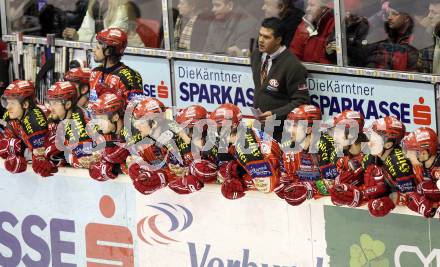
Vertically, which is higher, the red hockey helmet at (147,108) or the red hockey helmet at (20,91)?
the red hockey helmet at (20,91)

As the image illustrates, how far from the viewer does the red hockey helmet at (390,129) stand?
806 centimetres

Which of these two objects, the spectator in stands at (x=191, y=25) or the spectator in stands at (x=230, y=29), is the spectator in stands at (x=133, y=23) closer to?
the spectator in stands at (x=191, y=25)

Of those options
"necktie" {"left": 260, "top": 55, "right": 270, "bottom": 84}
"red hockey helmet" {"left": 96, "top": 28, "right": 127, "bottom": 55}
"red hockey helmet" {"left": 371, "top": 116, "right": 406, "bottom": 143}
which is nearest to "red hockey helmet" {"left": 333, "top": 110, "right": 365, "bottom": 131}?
"red hockey helmet" {"left": 371, "top": 116, "right": 406, "bottom": 143}

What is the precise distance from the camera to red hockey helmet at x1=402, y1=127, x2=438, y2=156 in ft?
25.5

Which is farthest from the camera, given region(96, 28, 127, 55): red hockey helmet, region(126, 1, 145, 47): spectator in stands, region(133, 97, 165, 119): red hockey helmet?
region(126, 1, 145, 47): spectator in stands

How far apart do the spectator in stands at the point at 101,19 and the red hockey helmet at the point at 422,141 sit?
18.3 ft

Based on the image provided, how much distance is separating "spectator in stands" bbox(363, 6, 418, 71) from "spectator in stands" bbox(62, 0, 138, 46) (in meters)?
2.97

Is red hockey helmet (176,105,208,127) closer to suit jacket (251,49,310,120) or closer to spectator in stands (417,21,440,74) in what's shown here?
suit jacket (251,49,310,120)

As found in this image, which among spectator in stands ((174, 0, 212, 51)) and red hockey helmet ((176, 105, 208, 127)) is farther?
spectator in stands ((174, 0, 212, 51))

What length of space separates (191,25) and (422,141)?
4986 mm

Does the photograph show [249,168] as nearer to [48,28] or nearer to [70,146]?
[70,146]

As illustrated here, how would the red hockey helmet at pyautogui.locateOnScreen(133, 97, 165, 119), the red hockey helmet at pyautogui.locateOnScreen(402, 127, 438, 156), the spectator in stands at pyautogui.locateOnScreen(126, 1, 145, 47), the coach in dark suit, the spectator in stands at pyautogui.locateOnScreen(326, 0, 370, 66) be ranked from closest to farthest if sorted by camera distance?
the red hockey helmet at pyautogui.locateOnScreen(402, 127, 438, 156) < the red hockey helmet at pyautogui.locateOnScreen(133, 97, 165, 119) < the coach in dark suit < the spectator in stands at pyautogui.locateOnScreen(326, 0, 370, 66) < the spectator in stands at pyautogui.locateOnScreen(126, 1, 145, 47)

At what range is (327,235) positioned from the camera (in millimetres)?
7957

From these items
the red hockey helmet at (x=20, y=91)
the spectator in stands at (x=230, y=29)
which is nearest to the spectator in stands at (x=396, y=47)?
the spectator in stands at (x=230, y=29)
